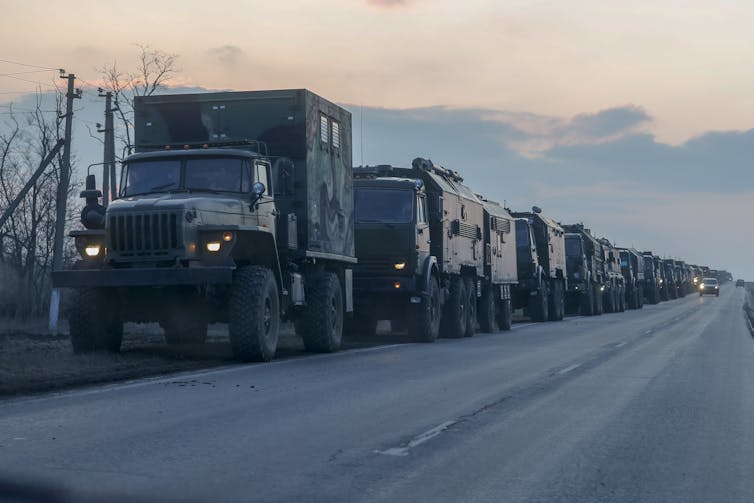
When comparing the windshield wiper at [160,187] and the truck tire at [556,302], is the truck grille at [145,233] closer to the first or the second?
the windshield wiper at [160,187]

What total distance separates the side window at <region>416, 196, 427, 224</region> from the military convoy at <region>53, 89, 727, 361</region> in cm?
5

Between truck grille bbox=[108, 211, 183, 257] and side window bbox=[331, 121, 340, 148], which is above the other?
side window bbox=[331, 121, 340, 148]

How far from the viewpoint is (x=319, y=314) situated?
1812 centimetres

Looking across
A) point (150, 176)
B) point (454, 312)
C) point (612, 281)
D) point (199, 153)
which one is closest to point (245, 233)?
point (199, 153)

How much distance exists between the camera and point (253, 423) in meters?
9.48

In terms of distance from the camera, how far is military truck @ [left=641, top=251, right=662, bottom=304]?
75.8 meters

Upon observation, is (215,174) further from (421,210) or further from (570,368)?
(421,210)

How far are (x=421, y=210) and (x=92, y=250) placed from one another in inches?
357

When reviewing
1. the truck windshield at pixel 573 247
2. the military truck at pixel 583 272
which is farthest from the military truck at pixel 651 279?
the truck windshield at pixel 573 247

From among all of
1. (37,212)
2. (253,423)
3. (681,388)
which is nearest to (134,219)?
(253,423)

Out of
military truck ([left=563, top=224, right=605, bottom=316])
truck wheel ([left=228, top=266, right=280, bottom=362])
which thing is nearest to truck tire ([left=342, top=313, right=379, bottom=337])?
truck wheel ([left=228, top=266, right=280, bottom=362])

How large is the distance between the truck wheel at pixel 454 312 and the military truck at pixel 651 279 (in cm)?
5096

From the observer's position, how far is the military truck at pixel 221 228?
49.0 ft

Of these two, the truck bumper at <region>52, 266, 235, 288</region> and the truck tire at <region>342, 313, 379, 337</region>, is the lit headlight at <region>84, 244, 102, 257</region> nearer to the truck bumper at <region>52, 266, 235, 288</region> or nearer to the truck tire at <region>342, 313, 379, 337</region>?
the truck bumper at <region>52, 266, 235, 288</region>
